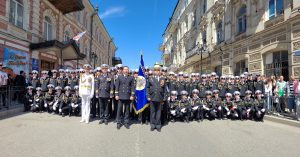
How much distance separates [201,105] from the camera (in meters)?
7.61

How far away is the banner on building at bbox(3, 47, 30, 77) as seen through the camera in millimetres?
11648

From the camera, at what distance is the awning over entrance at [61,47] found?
13797 mm

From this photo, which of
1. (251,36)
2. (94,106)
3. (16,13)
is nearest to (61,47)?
(16,13)

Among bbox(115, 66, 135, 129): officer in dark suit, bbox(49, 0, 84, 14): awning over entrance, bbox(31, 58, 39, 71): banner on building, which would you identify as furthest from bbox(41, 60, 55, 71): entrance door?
bbox(115, 66, 135, 129): officer in dark suit

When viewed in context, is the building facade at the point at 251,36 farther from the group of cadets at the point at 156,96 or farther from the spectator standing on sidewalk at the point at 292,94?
the group of cadets at the point at 156,96

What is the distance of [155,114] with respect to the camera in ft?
20.5

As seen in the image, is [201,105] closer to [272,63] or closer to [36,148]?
[36,148]

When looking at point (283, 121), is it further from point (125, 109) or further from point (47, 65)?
point (47, 65)

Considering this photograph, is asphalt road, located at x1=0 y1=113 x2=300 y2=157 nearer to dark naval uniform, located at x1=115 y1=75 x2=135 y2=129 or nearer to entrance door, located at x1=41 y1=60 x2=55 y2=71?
dark naval uniform, located at x1=115 y1=75 x2=135 y2=129

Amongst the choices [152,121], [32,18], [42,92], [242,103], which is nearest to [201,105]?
[242,103]

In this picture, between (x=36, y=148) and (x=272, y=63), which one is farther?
(x=272, y=63)

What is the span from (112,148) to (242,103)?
20.0ft

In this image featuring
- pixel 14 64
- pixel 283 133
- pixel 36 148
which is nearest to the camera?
pixel 36 148

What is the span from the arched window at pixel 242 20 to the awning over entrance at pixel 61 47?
14.3 m
